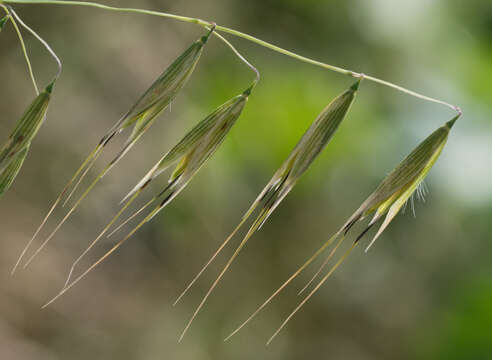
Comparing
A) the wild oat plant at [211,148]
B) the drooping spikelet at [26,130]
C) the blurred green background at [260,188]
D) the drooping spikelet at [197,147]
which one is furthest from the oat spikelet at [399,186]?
the blurred green background at [260,188]

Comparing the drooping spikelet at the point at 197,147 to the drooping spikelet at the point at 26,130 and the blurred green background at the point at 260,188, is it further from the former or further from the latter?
the blurred green background at the point at 260,188

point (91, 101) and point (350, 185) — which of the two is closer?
point (350, 185)

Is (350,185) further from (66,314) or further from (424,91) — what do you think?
(66,314)

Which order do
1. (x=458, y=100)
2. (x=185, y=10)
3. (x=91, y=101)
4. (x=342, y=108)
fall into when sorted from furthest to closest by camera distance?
(x=185, y=10)
(x=91, y=101)
(x=458, y=100)
(x=342, y=108)

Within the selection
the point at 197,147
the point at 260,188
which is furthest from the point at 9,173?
the point at 260,188

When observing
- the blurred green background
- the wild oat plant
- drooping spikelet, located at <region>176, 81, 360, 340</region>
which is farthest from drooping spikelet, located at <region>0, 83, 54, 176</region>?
the blurred green background

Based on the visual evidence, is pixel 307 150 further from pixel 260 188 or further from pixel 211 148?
pixel 260 188

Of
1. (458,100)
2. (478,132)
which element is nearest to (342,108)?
(478,132)

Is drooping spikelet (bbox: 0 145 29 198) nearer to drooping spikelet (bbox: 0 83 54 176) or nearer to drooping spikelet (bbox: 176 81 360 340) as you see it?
drooping spikelet (bbox: 0 83 54 176)
